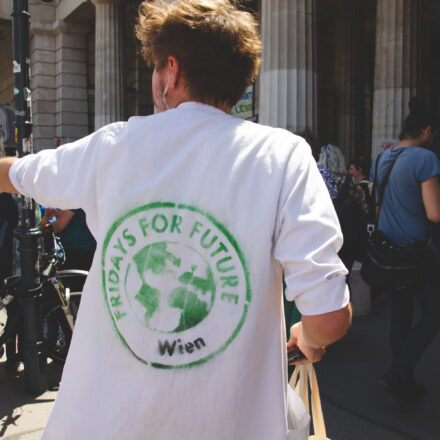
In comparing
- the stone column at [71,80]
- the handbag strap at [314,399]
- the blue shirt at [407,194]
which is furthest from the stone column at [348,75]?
the handbag strap at [314,399]

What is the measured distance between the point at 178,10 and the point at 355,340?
13.8ft

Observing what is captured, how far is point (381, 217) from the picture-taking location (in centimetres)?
378

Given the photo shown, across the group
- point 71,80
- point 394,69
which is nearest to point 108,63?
point 71,80

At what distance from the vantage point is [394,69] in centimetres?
999

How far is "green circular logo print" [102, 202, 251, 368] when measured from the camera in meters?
1.21

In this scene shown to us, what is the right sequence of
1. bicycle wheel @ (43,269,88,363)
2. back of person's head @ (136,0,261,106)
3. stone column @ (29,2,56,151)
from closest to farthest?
1. back of person's head @ (136,0,261,106)
2. bicycle wheel @ (43,269,88,363)
3. stone column @ (29,2,56,151)

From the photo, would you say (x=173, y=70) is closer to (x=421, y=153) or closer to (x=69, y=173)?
(x=69, y=173)

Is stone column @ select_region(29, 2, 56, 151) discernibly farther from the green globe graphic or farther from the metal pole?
the green globe graphic

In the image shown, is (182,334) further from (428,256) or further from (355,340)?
(355,340)

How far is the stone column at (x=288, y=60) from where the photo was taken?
26.8 ft

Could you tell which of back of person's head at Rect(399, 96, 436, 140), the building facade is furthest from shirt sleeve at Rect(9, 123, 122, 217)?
the building facade

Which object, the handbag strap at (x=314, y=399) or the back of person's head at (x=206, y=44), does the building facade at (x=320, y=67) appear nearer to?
the handbag strap at (x=314, y=399)

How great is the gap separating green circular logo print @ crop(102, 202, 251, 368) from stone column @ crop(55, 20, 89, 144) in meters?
17.2

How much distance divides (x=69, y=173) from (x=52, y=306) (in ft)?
10.6
